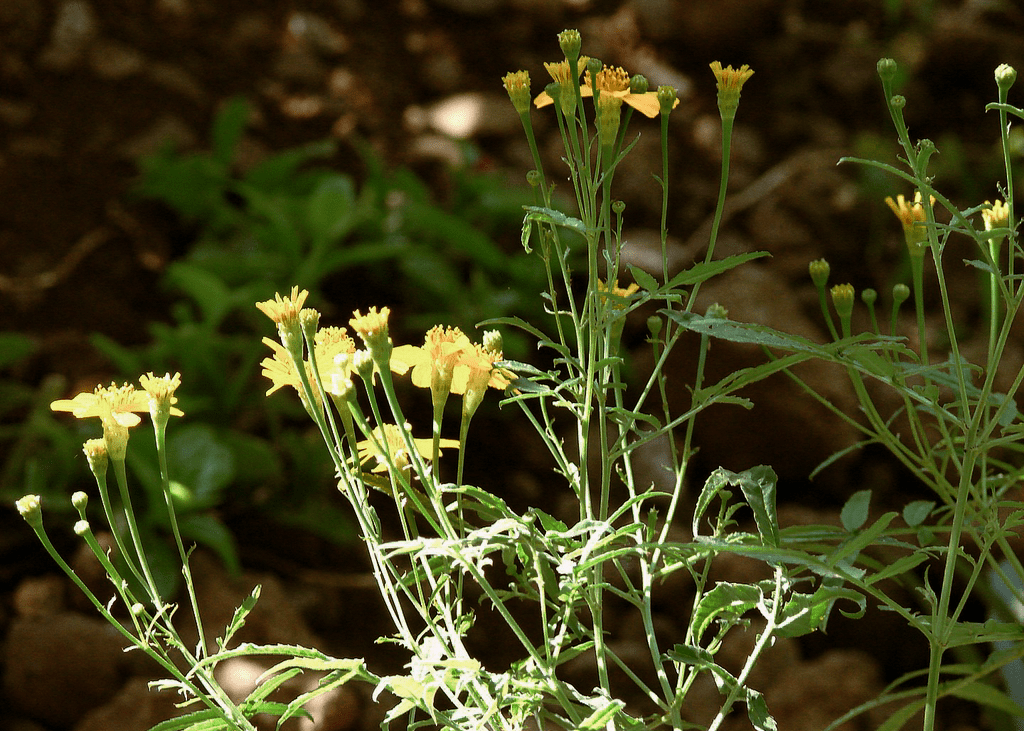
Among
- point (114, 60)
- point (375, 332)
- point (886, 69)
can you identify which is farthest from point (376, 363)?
point (114, 60)

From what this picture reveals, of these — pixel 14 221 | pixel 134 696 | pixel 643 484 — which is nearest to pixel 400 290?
pixel 643 484

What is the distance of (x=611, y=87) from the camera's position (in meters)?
0.46

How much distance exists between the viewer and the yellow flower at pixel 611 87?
0.43 metres

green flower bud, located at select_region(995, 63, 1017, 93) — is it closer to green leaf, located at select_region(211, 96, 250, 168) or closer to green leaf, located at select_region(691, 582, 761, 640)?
green leaf, located at select_region(691, 582, 761, 640)

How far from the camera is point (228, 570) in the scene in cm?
122

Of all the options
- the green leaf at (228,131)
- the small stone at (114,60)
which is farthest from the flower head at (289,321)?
the small stone at (114,60)

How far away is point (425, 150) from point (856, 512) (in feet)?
5.28

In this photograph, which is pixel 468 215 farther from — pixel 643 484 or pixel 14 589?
pixel 14 589

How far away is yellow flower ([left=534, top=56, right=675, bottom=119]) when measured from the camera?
0.43 meters

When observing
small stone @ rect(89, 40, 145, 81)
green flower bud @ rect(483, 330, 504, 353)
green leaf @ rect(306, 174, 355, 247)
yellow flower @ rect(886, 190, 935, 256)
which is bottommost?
green leaf @ rect(306, 174, 355, 247)

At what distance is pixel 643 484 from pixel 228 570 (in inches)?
21.4

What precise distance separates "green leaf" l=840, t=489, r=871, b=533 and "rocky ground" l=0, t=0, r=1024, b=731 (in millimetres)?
647

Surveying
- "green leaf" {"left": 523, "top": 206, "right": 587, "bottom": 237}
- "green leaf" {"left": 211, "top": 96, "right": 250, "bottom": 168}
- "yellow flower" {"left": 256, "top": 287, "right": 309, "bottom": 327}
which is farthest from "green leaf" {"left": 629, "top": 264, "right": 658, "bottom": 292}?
"green leaf" {"left": 211, "top": 96, "right": 250, "bottom": 168}

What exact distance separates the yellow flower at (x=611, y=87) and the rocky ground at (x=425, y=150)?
2.55 feet
